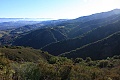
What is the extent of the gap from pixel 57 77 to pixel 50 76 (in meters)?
1.95

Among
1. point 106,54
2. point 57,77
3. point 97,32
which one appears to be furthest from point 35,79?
point 97,32

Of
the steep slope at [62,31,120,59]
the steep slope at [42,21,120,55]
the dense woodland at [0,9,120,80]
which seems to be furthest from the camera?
the steep slope at [42,21,120,55]

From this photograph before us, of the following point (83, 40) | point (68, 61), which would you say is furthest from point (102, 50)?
point (68, 61)

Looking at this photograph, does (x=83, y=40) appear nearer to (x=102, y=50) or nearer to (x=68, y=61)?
(x=102, y=50)

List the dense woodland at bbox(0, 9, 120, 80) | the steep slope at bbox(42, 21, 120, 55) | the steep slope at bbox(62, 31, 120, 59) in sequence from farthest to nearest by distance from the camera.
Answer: the steep slope at bbox(42, 21, 120, 55) < the steep slope at bbox(62, 31, 120, 59) < the dense woodland at bbox(0, 9, 120, 80)

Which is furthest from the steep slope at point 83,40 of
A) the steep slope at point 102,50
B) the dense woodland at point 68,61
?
the steep slope at point 102,50

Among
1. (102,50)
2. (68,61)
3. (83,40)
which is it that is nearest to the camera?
(68,61)

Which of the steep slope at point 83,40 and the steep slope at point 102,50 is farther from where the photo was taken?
the steep slope at point 83,40

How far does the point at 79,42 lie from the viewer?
176875 mm

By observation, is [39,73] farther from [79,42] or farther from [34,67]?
[79,42]

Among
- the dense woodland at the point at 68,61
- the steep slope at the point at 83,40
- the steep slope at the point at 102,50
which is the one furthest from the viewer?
the steep slope at the point at 83,40

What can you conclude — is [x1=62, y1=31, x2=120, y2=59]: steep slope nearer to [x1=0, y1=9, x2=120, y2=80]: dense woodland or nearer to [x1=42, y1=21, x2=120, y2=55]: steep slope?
[x1=0, y1=9, x2=120, y2=80]: dense woodland

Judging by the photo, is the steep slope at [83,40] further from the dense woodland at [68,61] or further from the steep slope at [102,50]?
the steep slope at [102,50]

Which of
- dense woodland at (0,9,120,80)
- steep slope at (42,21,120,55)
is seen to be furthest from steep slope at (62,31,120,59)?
steep slope at (42,21,120,55)
